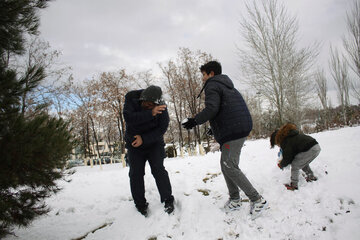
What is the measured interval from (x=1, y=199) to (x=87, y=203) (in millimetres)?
1932

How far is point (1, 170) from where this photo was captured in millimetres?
1767

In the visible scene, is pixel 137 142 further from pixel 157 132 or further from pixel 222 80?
pixel 222 80

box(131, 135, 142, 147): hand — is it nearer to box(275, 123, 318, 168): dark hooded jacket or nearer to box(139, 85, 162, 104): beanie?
box(139, 85, 162, 104): beanie

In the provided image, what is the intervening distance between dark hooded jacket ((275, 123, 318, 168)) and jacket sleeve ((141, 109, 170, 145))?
7.38 ft

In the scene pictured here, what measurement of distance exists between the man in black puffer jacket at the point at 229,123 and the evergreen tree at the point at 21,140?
66.0 inches

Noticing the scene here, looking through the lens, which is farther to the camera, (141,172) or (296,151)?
(296,151)

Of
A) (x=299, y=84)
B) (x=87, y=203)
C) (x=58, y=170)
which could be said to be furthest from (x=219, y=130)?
(x=299, y=84)

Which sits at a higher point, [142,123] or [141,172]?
[142,123]

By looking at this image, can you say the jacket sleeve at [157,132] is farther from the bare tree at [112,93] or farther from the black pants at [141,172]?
the bare tree at [112,93]

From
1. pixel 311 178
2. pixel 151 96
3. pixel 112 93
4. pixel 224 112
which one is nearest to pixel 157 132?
pixel 151 96

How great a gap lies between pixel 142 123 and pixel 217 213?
70.2 inches

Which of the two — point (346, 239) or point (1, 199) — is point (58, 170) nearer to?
point (1, 199)

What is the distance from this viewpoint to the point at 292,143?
340 cm

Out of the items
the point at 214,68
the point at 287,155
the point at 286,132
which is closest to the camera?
the point at 214,68
